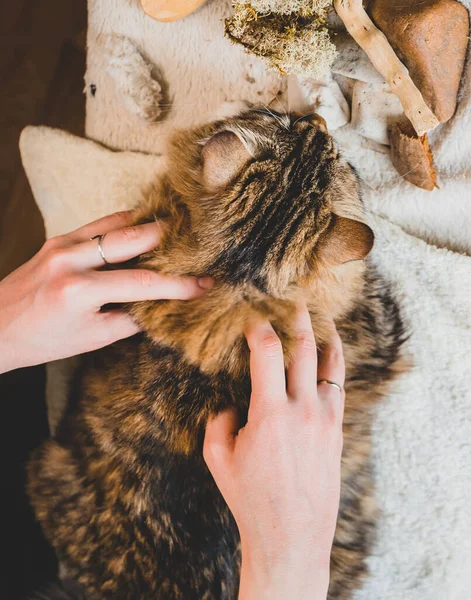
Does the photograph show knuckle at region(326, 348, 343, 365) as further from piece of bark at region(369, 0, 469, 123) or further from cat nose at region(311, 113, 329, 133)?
piece of bark at region(369, 0, 469, 123)

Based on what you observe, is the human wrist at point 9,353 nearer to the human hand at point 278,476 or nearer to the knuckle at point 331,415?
the human hand at point 278,476

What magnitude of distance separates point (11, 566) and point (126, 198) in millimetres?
885

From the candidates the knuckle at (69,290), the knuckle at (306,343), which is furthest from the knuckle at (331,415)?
the knuckle at (69,290)

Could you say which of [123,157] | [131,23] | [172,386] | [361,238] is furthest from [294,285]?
[131,23]

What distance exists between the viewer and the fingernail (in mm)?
908

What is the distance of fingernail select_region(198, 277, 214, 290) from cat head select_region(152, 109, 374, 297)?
0.04 ft

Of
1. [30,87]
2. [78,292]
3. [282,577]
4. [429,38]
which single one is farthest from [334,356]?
[30,87]

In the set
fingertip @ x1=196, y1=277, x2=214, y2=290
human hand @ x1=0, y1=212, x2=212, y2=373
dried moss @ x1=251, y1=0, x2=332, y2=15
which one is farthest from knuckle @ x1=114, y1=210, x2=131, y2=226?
dried moss @ x1=251, y1=0, x2=332, y2=15

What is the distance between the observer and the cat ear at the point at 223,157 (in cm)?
83

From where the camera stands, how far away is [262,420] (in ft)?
2.76

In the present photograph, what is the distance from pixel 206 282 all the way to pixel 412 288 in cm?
56

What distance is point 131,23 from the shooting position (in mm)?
1299

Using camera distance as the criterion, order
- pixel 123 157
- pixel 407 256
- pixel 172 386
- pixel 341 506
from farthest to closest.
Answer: pixel 123 157, pixel 407 256, pixel 341 506, pixel 172 386

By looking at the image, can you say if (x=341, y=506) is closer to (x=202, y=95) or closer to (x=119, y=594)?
(x=119, y=594)
